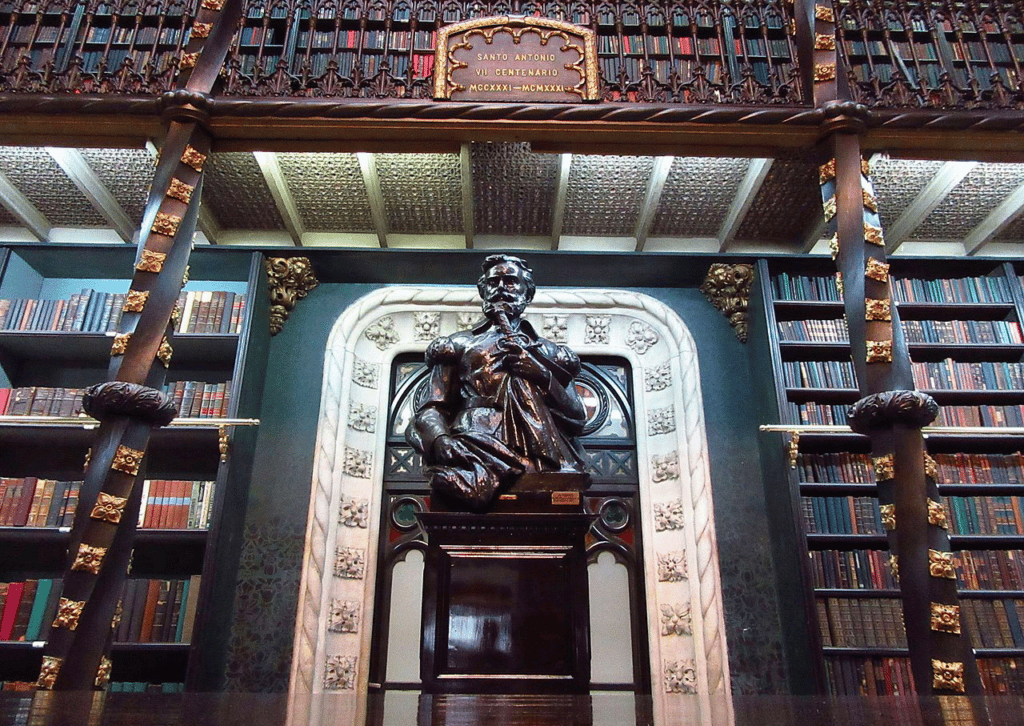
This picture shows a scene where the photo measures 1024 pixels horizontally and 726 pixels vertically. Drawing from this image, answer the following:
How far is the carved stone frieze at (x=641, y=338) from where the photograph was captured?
4922mm

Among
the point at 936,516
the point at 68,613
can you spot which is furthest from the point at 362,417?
the point at 936,516

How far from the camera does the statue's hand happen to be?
290 centimetres

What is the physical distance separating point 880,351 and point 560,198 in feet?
7.07

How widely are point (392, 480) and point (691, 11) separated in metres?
3.49

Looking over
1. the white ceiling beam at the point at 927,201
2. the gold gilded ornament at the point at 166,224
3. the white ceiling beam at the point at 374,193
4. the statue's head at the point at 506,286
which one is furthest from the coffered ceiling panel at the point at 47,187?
the white ceiling beam at the point at 927,201

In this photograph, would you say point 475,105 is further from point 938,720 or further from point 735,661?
point 735,661

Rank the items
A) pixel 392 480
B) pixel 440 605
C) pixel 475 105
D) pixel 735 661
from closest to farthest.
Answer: pixel 440 605
pixel 475 105
pixel 735 661
pixel 392 480

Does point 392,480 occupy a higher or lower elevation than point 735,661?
higher

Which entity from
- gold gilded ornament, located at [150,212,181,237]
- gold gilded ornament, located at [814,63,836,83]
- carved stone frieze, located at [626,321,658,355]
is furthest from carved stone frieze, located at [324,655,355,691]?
gold gilded ornament, located at [814,63,836,83]

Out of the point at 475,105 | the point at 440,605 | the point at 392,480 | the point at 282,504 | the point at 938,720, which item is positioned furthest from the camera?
the point at 392,480

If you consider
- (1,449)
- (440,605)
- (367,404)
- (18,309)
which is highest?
(18,309)

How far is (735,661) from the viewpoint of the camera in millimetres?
3990

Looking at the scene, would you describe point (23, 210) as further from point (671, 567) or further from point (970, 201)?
point (970, 201)

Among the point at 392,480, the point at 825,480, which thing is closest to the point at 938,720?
the point at 825,480
